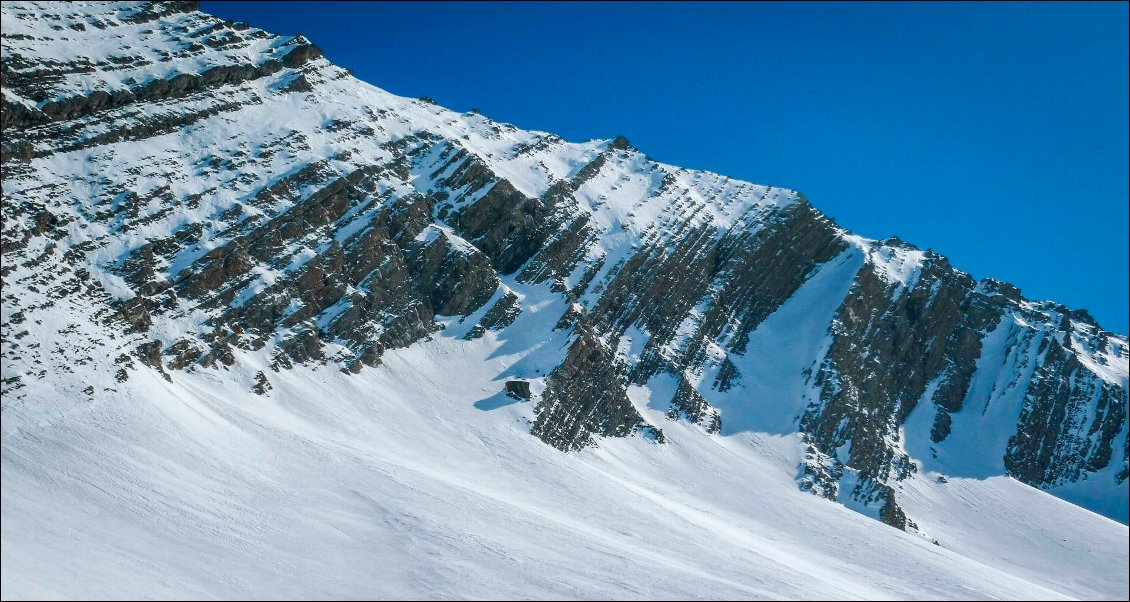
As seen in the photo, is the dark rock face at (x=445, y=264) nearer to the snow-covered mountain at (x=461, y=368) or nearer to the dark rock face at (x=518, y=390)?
the dark rock face at (x=518, y=390)

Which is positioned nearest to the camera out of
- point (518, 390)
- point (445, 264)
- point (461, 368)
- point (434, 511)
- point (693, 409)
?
point (434, 511)

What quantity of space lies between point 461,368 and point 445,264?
1433 centimetres

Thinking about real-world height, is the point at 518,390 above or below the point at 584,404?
below

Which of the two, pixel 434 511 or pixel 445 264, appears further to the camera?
pixel 445 264

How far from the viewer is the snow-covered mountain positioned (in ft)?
158

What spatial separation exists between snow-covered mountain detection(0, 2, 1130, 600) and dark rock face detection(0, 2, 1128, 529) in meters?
0.41

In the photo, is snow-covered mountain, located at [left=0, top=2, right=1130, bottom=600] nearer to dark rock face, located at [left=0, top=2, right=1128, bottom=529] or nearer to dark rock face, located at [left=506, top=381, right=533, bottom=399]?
dark rock face, located at [left=506, top=381, right=533, bottom=399]

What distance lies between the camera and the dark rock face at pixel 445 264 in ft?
236

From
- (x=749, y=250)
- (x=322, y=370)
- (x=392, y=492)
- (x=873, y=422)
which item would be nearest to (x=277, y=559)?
(x=392, y=492)

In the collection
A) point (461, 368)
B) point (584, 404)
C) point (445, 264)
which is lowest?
point (461, 368)

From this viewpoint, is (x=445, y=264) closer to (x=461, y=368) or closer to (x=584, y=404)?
(x=461, y=368)

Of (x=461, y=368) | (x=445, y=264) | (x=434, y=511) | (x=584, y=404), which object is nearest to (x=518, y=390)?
(x=584, y=404)

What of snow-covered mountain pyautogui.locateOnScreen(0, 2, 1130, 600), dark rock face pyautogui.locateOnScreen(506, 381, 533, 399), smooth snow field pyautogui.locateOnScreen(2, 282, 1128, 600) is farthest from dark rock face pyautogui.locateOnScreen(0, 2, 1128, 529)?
smooth snow field pyautogui.locateOnScreen(2, 282, 1128, 600)

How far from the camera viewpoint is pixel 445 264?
91.1 metres
